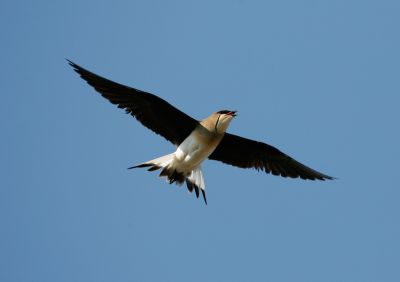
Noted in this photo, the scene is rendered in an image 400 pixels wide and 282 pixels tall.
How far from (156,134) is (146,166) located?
51cm

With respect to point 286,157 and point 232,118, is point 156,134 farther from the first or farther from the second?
point 286,157

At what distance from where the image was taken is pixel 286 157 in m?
13.4

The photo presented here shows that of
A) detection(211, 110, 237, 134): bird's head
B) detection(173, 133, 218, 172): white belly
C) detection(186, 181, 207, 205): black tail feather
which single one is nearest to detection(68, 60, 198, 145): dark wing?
detection(173, 133, 218, 172): white belly

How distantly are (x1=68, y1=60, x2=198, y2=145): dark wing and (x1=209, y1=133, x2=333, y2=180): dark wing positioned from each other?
756 mm

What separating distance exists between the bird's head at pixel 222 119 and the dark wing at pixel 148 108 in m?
0.39

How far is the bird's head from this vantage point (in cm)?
1248

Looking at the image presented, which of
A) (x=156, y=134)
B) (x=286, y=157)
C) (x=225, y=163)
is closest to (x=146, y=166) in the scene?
(x=156, y=134)

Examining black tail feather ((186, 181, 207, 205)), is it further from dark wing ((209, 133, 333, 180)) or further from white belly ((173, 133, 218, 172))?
dark wing ((209, 133, 333, 180))

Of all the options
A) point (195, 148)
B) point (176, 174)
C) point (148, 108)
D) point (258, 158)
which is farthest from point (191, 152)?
point (258, 158)

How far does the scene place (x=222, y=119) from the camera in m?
12.5

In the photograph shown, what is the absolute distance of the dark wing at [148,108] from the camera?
12.5 metres

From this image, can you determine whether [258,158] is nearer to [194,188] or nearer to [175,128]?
[194,188]

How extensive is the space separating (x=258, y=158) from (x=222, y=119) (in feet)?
4.22

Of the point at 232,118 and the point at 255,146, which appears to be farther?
the point at 255,146
